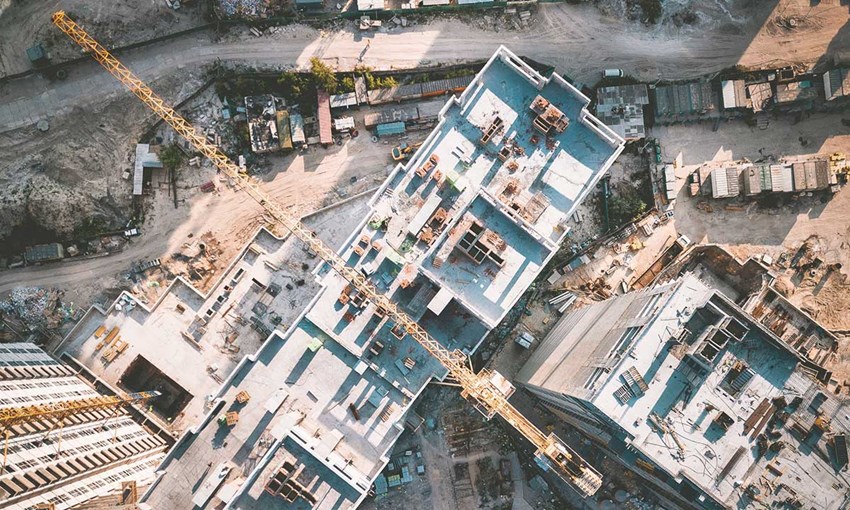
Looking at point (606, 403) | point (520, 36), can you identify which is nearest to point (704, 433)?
point (606, 403)

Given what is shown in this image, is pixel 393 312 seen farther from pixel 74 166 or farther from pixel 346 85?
pixel 74 166

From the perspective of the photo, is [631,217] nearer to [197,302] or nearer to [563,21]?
[563,21]

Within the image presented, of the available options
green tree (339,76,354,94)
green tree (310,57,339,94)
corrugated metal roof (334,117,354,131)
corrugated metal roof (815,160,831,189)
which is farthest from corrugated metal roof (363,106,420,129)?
corrugated metal roof (815,160,831,189)

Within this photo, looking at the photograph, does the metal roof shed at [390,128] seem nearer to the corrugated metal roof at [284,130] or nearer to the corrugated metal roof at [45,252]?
the corrugated metal roof at [284,130]

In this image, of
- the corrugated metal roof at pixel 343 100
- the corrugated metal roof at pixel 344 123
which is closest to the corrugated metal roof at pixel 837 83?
the corrugated metal roof at pixel 343 100

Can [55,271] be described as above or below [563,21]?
below

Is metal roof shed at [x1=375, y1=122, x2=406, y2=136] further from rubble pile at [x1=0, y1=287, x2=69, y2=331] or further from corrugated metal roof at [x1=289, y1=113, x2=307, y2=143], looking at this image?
rubble pile at [x1=0, y1=287, x2=69, y2=331]

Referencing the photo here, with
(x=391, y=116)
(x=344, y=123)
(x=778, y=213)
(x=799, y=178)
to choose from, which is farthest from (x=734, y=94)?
(x=344, y=123)

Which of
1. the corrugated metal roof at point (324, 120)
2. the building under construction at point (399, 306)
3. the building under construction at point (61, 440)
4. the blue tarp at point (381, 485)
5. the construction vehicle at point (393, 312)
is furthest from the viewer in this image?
the corrugated metal roof at point (324, 120)
